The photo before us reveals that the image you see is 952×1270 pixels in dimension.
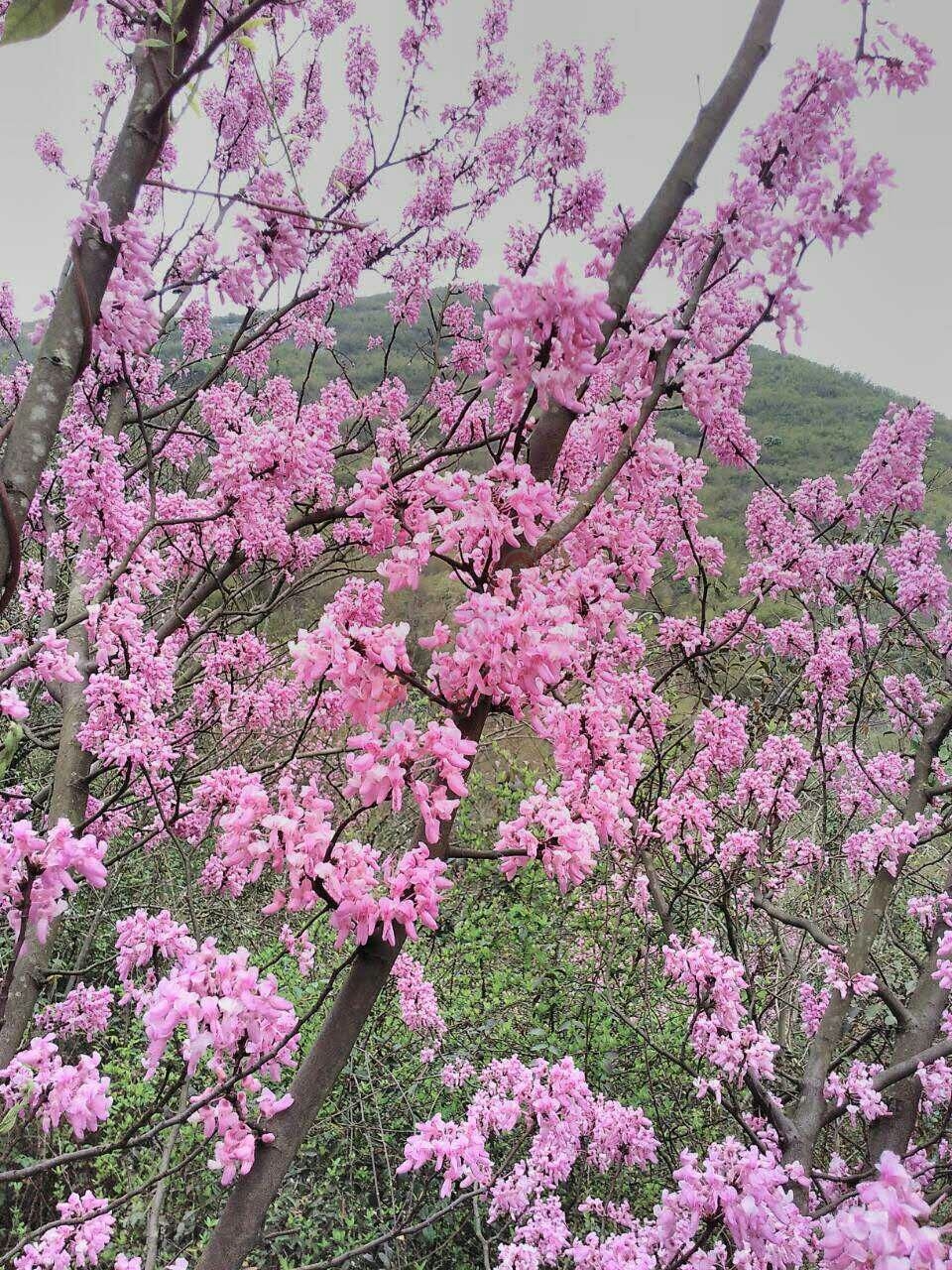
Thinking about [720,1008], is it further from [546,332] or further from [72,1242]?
[546,332]

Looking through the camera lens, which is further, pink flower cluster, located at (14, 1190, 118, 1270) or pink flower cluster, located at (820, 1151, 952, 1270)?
pink flower cluster, located at (14, 1190, 118, 1270)

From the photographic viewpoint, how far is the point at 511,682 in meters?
1.35

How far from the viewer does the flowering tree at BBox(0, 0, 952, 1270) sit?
129cm

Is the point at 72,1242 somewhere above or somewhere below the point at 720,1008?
below

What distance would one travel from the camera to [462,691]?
4.51 feet

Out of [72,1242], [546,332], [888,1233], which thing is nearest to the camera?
[888,1233]

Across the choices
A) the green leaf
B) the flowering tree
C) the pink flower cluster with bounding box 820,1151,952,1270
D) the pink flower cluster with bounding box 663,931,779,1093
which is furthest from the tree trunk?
the pink flower cluster with bounding box 663,931,779,1093

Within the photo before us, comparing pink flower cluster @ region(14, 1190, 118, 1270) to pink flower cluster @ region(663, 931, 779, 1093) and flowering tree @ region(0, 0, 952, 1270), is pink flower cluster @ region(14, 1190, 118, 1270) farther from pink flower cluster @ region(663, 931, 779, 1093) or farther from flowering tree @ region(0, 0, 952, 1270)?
pink flower cluster @ region(663, 931, 779, 1093)

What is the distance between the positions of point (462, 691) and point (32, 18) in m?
1.03

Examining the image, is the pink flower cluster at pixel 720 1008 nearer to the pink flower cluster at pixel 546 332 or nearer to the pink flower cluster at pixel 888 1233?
the pink flower cluster at pixel 888 1233

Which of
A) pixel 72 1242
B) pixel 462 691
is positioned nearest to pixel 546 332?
pixel 462 691

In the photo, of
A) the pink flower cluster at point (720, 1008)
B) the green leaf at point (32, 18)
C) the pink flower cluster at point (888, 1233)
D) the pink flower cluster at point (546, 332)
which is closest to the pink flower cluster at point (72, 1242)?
the pink flower cluster at point (888, 1233)

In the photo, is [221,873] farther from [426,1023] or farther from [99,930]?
[99,930]

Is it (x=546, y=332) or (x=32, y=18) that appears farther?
(x=546, y=332)
